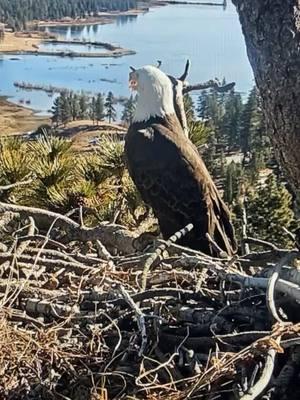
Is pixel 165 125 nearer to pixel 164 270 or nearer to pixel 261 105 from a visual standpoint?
pixel 164 270

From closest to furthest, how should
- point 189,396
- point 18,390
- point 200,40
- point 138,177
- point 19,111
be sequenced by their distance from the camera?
point 189,396, point 18,390, point 138,177, point 19,111, point 200,40

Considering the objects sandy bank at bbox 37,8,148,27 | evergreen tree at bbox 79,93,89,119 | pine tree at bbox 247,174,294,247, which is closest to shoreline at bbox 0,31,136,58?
sandy bank at bbox 37,8,148,27

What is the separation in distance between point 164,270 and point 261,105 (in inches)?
33.1

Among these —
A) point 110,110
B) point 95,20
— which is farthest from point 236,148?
point 95,20

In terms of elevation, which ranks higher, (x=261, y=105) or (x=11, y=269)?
(x=261, y=105)

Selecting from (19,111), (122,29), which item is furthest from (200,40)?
(122,29)

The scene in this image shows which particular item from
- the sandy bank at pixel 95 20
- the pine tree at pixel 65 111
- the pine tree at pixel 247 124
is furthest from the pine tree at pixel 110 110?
the sandy bank at pixel 95 20

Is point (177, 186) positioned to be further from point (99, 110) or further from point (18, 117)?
point (18, 117)

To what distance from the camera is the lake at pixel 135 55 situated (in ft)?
185

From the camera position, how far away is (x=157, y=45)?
64.3m

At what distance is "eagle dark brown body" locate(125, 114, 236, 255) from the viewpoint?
3.92 m

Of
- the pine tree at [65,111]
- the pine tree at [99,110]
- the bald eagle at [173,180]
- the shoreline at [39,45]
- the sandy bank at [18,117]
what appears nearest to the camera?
the bald eagle at [173,180]

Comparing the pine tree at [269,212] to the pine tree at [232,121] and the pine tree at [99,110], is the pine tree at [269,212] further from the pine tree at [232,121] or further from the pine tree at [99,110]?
the pine tree at [99,110]

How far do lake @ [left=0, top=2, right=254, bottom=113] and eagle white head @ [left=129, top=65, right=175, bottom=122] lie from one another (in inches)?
1700
